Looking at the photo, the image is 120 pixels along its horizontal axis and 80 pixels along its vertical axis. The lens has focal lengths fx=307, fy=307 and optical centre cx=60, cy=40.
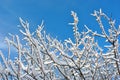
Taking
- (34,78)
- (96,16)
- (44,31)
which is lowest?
(34,78)

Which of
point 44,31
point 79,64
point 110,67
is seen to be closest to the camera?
point 79,64

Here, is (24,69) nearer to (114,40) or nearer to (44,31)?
(114,40)

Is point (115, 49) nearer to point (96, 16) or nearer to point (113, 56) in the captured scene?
point (113, 56)

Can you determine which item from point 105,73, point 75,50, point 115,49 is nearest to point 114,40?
point 115,49

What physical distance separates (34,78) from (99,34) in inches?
70.8

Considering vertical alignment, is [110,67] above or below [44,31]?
below

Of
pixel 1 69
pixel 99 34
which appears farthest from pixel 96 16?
pixel 1 69

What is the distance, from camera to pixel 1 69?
4324mm

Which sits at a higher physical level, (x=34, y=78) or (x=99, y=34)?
(x=99, y=34)

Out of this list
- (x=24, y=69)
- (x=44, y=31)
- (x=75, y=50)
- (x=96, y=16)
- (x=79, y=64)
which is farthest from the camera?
(x=44, y=31)

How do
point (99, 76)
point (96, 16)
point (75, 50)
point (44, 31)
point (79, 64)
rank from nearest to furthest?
point (79, 64) → point (75, 50) → point (96, 16) → point (99, 76) → point (44, 31)

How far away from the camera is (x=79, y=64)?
5.14 meters

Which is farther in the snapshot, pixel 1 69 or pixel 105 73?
pixel 105 73

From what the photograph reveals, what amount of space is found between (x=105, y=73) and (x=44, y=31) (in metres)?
1.98
